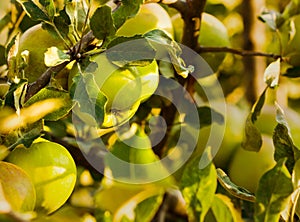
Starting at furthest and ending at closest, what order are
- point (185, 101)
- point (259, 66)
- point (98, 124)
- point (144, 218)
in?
point (259, 66), point (185, 101), point (144, 218), point (98, 124)

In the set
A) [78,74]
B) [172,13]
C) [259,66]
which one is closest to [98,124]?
[78,74]

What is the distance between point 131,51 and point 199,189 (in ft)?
0.47

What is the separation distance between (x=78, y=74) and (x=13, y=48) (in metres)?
0.07

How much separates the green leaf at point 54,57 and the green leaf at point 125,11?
62 millimetres

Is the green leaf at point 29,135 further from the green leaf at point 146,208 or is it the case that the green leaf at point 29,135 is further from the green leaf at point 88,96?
the green leaf at point 146,208

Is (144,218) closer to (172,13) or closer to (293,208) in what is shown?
(293,208)

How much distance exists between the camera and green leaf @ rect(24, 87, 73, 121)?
543 mm

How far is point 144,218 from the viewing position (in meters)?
0.69

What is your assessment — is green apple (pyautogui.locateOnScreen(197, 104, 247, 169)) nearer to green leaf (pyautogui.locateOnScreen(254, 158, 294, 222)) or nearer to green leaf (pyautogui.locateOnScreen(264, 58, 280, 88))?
green leaf (pyautogui.locateOnScreen(264, 58, 280, 88))

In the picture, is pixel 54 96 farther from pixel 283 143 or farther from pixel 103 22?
pixel 283 143

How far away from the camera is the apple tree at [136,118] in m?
0.54

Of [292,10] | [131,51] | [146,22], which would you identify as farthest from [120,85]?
[292,10]

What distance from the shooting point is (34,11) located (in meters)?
0.59

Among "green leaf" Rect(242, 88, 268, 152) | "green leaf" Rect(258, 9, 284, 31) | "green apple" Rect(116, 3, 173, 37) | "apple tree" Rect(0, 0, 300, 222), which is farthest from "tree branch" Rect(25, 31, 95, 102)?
"green leaf" Rect(258, 9, 284, 31)
